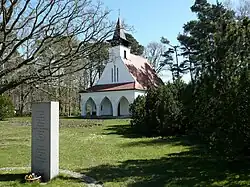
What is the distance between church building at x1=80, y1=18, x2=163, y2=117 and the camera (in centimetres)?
4591

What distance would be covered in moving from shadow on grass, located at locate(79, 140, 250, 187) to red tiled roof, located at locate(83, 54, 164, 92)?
33554 mm

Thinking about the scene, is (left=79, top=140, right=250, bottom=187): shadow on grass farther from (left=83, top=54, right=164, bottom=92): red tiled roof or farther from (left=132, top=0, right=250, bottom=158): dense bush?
(left=83, top=54, right=164, bottom=92): red tiled roof

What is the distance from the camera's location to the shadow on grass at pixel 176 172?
26.6ft

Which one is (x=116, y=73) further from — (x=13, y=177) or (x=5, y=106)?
(x=13, y=177)

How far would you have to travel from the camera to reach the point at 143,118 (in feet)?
71.3

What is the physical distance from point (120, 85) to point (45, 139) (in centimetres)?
3868

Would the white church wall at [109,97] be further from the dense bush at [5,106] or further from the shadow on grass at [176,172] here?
the shadow on grass at [176,172]

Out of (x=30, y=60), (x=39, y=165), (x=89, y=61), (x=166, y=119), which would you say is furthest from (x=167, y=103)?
(x=39, y=165)

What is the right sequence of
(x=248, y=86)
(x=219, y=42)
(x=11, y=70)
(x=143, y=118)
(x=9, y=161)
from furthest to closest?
(x=143, y=118), (x=11, y=70), (x=9, y=161), (x=219, y=42), (x=248, y=86)

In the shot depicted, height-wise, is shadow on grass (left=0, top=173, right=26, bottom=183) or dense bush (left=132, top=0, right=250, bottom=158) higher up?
dense bush (left=132, top=0, right=250, bottom=158)

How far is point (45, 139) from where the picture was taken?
8.57m

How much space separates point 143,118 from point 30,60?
10.6 meters

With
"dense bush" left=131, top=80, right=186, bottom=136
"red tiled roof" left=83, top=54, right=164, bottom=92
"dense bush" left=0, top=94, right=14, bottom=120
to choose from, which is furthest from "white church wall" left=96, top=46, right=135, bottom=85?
"dense bush" left=131, top=80, right=186, bottom=136

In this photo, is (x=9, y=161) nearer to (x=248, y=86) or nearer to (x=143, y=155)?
(x=143, y=155)
